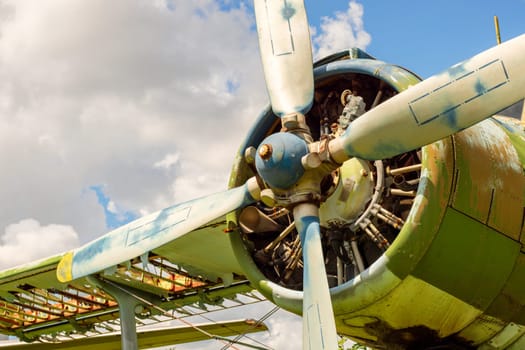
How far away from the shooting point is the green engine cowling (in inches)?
243

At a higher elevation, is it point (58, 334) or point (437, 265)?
point (58, 334)

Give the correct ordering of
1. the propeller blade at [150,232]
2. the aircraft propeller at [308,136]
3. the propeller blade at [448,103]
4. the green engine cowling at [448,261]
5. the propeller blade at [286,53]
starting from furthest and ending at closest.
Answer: the propeller blade at [150,232], the propeller blade at [286,53], the green engine cowling at [448,261], the aircraft propeller at [308,136], the propeller blade at [448,103]

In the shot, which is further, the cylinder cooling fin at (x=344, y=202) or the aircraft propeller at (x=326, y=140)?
the cylinder cooling fin at (x=344, y=202)

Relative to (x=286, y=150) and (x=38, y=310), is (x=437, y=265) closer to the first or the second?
(x=286, y=150)

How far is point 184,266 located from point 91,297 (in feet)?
10.2


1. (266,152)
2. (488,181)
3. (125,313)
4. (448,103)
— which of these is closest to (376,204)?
(488,181)

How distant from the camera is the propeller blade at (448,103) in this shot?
18.5ft

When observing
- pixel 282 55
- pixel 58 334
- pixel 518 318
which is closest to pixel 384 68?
pixel 282 55

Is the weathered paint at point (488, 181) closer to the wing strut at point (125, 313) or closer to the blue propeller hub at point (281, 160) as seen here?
the blue propeller hub at point (281, 160)

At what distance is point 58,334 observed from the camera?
573 inches

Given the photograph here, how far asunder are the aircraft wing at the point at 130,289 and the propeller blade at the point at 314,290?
77.5 inches

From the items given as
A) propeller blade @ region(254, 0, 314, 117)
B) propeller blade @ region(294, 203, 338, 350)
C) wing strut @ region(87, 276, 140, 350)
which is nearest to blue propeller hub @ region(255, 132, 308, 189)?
propeller blade @ region(294, 203, 338, 350)

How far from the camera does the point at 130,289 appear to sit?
1061 cm

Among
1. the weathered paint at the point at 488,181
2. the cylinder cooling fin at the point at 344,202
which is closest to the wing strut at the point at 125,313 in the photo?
the cylinder cooling fin at the point at 344,202
